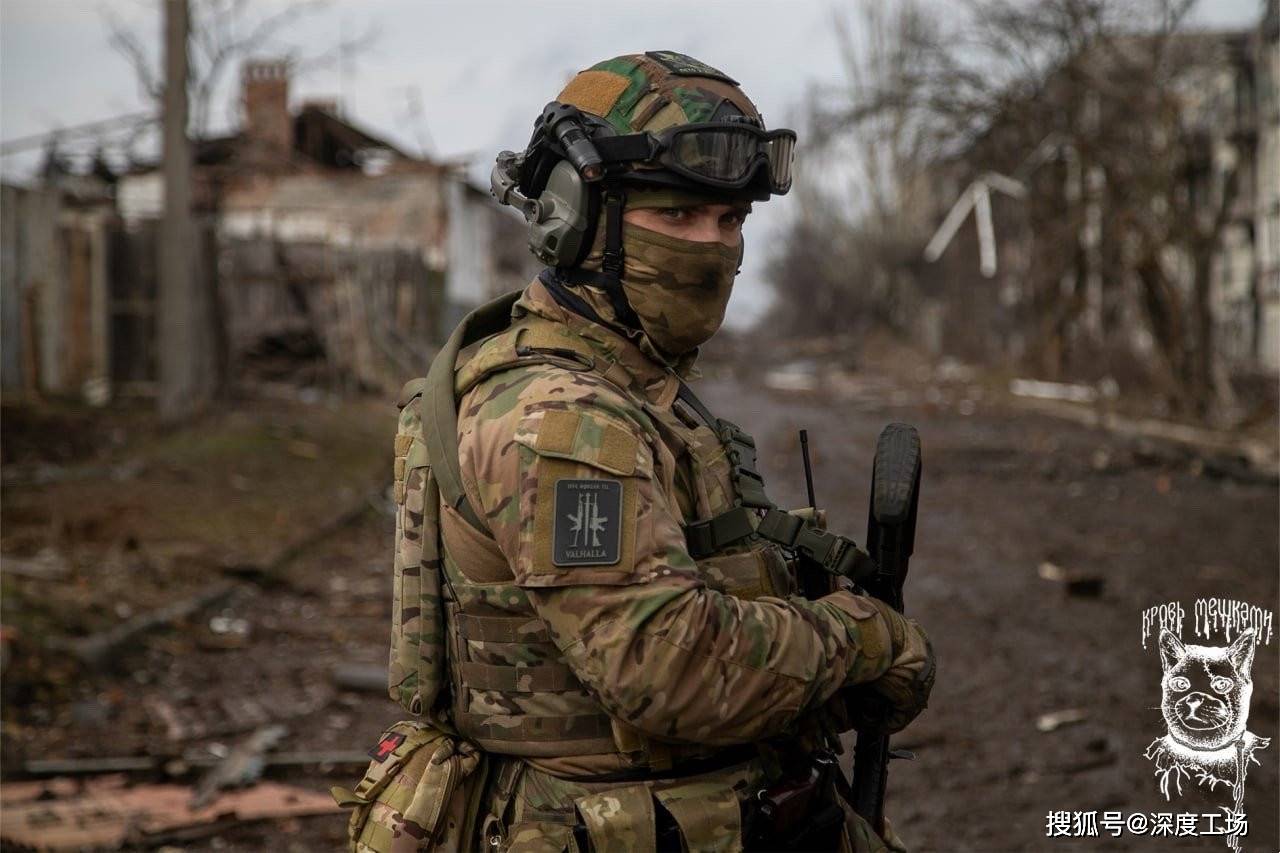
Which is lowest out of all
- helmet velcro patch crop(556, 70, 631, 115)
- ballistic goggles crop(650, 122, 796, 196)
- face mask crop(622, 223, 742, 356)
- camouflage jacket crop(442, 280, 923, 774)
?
camouflage jacket crop(442, 280, 923, 774)

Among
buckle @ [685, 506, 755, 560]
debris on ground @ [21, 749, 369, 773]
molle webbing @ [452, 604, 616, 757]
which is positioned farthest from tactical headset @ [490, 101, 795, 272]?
debris on ground @ [21, 749, 369, 773]

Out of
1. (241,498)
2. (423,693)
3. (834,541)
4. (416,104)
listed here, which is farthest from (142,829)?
(416,104)

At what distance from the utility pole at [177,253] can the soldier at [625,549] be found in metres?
12.9

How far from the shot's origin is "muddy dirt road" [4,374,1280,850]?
17.8ft

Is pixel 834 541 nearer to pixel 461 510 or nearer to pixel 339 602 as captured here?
pixel 461 510

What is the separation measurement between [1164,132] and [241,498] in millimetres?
13941

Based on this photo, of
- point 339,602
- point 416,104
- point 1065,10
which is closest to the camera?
point 339,602

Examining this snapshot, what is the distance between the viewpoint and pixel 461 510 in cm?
228

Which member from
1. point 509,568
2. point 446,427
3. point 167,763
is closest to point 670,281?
point 446,427

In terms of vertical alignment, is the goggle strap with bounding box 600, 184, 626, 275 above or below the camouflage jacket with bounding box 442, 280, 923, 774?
above

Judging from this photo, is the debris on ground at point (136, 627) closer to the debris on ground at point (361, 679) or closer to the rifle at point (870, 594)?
the debris on ground at point (361, 679)

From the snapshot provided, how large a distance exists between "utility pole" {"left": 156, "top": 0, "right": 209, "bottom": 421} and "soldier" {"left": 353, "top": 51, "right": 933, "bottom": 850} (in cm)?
1288

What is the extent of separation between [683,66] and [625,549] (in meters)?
0.96

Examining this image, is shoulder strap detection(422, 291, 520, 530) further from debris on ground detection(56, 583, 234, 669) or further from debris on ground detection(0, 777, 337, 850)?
debris on ground detection(56, 583, 234, 669)
